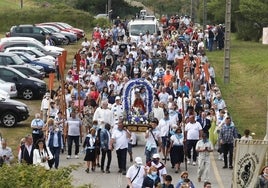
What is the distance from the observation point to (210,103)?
32125 mm

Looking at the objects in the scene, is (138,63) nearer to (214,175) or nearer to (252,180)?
(214,175)

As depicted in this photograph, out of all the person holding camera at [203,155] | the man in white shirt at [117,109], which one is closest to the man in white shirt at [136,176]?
the person holding camera at [203,155]

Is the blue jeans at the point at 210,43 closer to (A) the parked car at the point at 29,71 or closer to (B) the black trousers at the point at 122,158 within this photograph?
(A) the parked car at the point at 29,71

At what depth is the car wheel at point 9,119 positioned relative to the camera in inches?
1309

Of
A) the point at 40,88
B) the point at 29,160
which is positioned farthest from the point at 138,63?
the point at 29,160

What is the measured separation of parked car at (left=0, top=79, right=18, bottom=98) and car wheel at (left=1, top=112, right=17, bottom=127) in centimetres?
482

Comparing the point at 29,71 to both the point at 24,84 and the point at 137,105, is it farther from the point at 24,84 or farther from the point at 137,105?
the point at 137,105

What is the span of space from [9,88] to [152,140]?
1381 cm

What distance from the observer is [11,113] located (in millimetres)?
33250

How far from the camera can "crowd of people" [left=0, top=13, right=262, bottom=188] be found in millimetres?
23484

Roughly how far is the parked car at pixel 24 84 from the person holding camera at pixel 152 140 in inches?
540

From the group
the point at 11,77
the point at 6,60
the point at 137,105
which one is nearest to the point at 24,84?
the point at 11,77

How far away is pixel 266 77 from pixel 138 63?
9666mm

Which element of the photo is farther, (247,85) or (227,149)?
(247,85)
